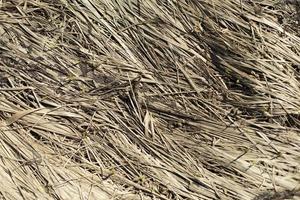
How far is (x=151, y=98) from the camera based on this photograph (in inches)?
80.4

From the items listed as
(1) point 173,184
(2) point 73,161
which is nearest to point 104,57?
(2) point 73,161

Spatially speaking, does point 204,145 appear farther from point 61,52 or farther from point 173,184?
point 61,52

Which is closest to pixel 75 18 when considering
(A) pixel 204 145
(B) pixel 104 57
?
(B) pixel 104 57

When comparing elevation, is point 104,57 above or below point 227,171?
above

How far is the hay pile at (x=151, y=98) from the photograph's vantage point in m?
1.96

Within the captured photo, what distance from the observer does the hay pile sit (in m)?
1.96

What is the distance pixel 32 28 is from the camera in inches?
81.4

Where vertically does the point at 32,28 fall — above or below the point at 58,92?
above

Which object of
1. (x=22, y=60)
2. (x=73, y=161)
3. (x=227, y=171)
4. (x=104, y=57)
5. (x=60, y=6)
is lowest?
(x=73, y=161)

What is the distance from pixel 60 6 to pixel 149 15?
1.21 ft

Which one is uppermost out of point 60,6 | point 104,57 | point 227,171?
point 60,6

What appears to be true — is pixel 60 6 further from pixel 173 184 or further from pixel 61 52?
pixel 173 184

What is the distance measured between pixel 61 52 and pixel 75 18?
0.15 metres

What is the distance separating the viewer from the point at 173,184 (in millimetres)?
1960
